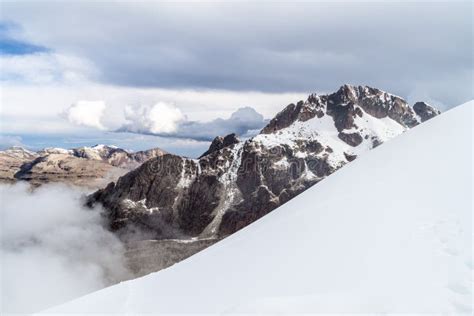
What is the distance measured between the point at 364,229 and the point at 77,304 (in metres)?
9.25

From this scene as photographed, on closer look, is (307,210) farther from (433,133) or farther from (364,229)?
(433,133)

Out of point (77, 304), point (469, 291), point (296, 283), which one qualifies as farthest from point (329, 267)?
point (77, 304)

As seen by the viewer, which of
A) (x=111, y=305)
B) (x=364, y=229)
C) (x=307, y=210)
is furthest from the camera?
(x=307, y=210)

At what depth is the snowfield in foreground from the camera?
30.8ft

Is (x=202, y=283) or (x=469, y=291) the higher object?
(x=469, y=291)

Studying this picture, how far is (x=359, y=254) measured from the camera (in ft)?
36.3

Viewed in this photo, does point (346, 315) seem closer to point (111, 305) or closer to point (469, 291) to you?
point (469, 291)

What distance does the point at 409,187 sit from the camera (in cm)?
1371

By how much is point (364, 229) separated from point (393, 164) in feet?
16.3

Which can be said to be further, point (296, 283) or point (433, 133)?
point (433, 133)

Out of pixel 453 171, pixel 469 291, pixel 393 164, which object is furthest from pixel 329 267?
pixel 393 164

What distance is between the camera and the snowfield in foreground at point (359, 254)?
940 cm

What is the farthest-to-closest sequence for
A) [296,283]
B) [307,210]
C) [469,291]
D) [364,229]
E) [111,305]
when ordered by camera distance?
1. [307,210]
2. [111,305]
3. [364,229]
4. [296,283]
5. [469,291]

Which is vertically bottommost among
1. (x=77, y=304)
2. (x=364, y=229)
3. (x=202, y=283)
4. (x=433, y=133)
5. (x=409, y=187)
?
(x=77, y=304)
